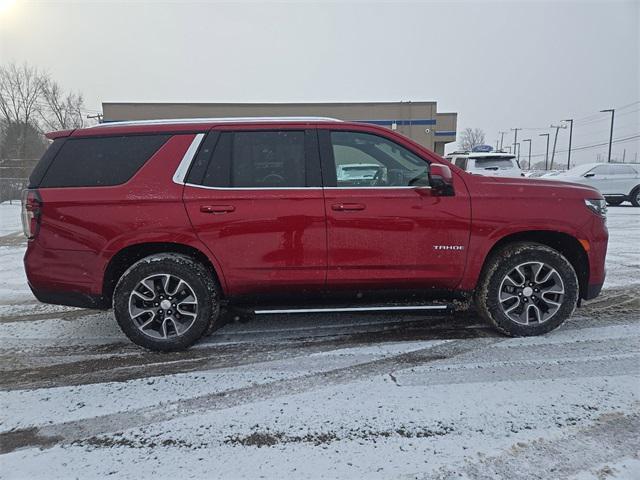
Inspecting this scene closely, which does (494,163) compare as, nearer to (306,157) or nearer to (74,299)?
(306,157)

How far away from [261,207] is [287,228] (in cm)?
28

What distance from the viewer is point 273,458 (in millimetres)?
2160

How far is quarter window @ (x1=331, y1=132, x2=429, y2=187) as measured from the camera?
3.44m

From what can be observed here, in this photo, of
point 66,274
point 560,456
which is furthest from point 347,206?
point 66,274

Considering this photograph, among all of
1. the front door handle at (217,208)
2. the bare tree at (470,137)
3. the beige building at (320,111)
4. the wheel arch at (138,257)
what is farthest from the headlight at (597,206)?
the bare tree at (470,137)

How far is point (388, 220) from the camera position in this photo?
334cm

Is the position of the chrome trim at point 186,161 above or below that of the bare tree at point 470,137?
below

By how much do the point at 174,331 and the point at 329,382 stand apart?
4.91 ft

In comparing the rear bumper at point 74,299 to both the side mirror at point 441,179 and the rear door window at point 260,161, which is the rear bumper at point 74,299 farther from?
the side mirror at point 441,179

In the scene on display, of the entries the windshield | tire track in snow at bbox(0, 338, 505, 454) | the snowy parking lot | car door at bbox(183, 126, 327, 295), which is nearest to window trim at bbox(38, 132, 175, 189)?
car door at bbox(183, 126, 327, 295)

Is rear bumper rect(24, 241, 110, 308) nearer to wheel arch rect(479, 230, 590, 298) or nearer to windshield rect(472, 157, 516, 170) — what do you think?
wheel arch rect(479, 230, 590, 298)

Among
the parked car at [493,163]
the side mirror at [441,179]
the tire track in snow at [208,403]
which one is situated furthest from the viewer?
the parked car at [493,163]

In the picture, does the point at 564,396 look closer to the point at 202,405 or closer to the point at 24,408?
the point at 202,405

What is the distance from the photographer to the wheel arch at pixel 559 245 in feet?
11.7
